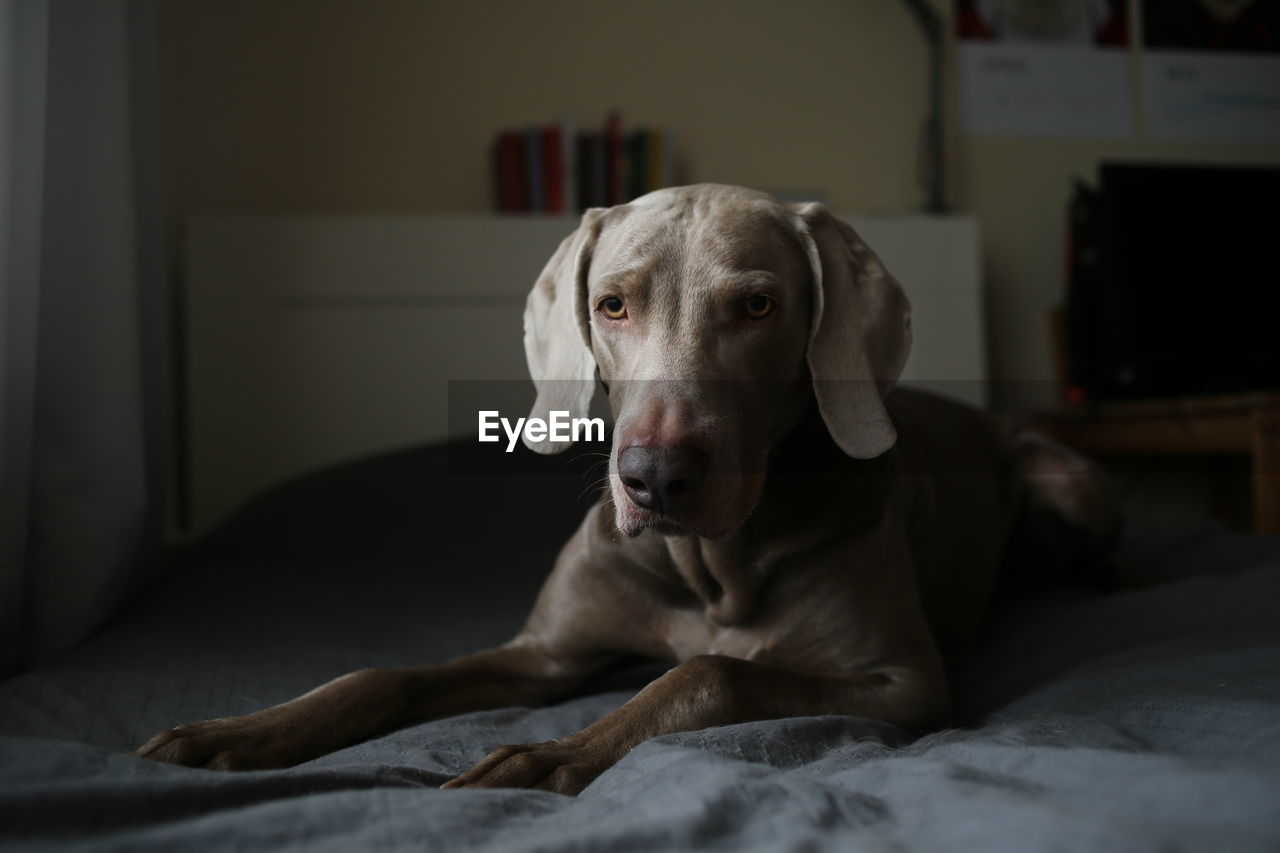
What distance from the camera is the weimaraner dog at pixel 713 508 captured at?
0.99 m

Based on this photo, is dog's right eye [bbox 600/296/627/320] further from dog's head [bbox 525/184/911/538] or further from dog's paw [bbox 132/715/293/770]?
dog's paw [bbox 132/715/293/770]

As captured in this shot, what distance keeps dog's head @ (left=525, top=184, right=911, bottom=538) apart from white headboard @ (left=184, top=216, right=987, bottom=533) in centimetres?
149

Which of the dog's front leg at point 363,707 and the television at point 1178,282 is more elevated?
the television at point 1178,282

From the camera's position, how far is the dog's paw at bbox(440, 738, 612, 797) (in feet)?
2.77

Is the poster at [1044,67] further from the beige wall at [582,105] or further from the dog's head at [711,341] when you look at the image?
the dog's head at [711,341]

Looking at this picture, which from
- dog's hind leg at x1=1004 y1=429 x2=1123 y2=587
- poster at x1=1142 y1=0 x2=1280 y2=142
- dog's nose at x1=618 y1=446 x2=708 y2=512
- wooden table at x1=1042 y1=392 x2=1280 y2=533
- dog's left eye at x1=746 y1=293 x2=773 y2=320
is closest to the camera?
dog's nose at x1=618 y1=446 x2=708 y2=512

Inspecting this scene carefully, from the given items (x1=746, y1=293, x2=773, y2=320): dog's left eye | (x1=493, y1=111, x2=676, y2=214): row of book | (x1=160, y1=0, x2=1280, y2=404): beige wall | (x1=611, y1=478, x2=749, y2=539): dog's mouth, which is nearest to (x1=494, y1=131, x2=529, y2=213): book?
(x1=493, y1=111, x2=676, y2=214): row of book

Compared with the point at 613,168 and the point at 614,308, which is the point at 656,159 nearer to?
the point at 613,168

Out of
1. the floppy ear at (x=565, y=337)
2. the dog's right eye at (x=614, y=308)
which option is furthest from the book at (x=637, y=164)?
the dog's right eye at (x=614, y=308)

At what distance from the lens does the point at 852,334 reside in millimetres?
1192

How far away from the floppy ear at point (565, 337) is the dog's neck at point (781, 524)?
0.71ft

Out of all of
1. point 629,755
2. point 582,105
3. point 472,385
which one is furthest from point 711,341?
point 582,105

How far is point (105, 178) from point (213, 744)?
48.5 inches

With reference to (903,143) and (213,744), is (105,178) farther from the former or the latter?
(903,143)
